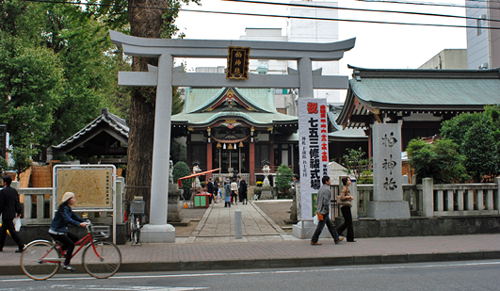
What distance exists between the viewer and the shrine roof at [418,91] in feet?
69.4

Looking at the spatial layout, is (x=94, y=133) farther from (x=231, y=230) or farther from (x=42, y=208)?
(x=231, y=230)

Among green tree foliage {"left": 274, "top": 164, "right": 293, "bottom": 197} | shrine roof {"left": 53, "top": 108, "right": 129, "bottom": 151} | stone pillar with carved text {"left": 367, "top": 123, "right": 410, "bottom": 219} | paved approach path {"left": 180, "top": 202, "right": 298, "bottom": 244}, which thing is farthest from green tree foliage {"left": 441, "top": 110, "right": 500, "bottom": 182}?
green tree foliage {"left": 274, "top": 164, "right": 293, "bottom": 197}

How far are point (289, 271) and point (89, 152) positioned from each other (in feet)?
44.9

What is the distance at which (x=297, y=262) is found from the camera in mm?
8758

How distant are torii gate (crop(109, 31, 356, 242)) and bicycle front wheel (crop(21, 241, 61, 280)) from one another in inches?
145

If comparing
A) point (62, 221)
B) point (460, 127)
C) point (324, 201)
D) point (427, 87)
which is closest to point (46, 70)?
point (62, 221)

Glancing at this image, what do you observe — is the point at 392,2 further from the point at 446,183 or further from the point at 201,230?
the point at 201,230

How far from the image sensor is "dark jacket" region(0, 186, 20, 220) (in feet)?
31.3

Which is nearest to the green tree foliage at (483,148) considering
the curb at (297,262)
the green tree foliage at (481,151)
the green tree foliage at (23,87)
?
the green tree foliage at (481,151)

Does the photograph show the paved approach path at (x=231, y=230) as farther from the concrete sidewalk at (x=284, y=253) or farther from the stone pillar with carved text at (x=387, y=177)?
the stone pillar with carved text at (x=387, y=177)

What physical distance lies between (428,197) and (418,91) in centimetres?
1324

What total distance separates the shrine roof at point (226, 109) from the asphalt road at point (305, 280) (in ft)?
78.0

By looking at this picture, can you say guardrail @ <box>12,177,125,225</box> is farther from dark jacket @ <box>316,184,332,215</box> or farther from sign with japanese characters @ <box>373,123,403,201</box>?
sign with japanese characters @ <box>373,123,403,201</box>

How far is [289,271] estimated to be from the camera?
810 centimetres
